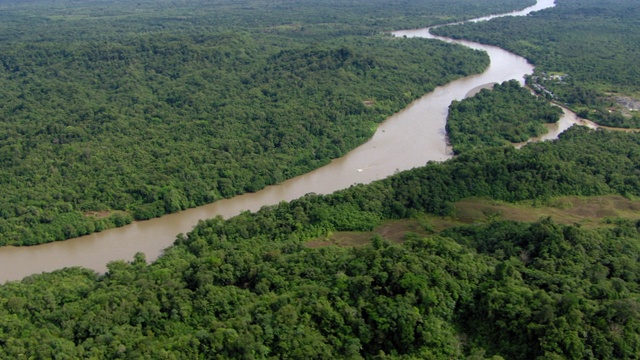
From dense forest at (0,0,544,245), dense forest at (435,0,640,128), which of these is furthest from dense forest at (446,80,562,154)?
dense forest at (0,0,544,245)

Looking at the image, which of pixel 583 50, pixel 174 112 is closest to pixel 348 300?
pixel 174 112

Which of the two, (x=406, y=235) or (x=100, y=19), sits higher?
(x=100, y=19)

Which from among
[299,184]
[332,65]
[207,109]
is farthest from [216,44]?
[299,184]

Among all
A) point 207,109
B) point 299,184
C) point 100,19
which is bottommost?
point 299,184

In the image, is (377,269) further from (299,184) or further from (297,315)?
(299,184)

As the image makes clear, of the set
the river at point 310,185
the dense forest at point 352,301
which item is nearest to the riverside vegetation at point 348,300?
the dense forest at point 352,301

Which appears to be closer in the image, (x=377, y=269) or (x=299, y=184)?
(x=377, y=269)

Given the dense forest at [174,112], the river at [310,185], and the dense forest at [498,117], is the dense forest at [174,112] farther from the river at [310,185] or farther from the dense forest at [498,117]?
the dense forest at [498,117]
